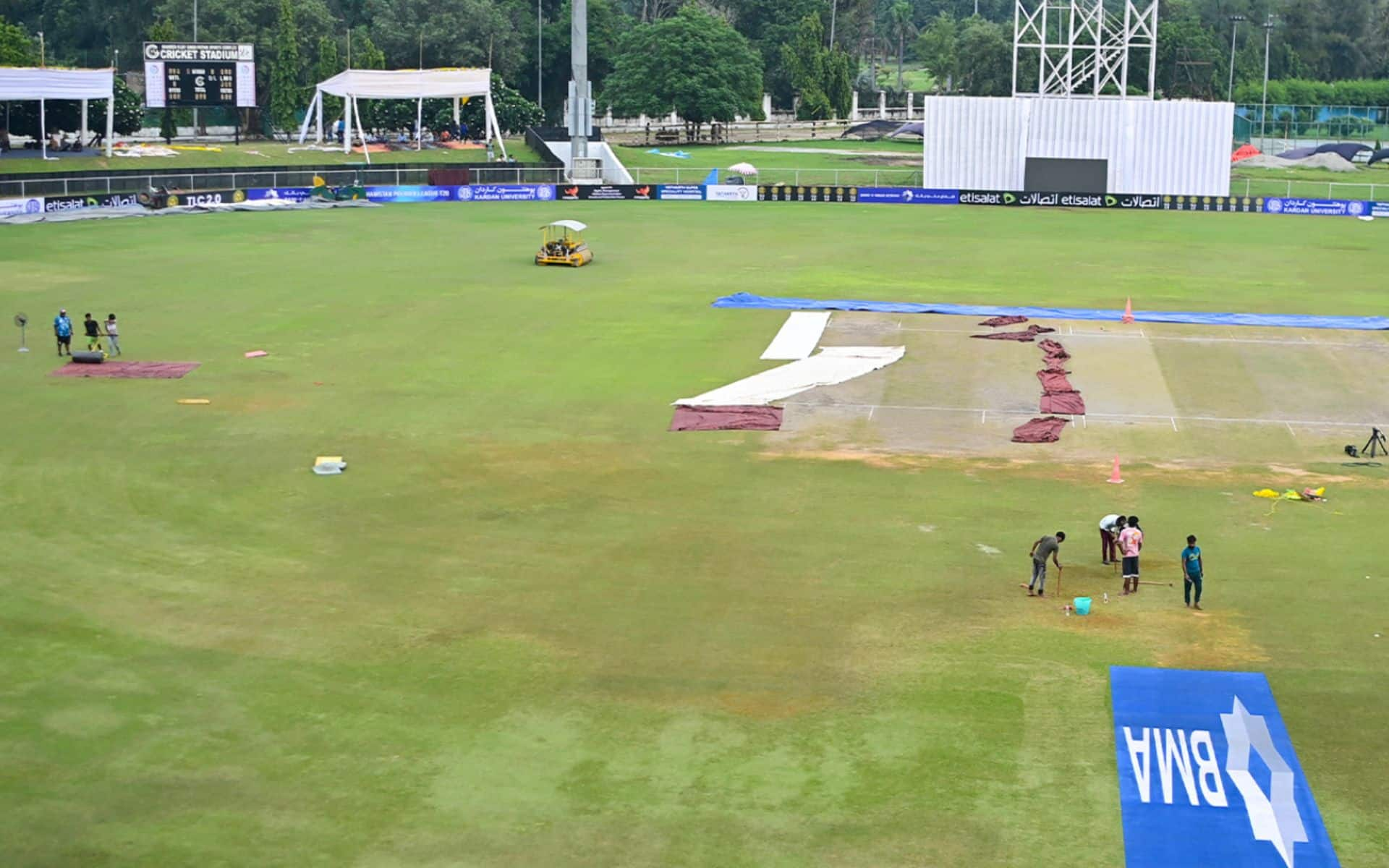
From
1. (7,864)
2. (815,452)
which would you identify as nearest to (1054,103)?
(815,452)

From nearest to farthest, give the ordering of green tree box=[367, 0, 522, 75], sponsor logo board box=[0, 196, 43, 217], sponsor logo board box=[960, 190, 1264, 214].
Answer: sponsor logo board box=[0, 196, 43, 217]
sponsor logo board box=[960, 190, 1264, 214]
green tree box=[367, 0, 522, 75]

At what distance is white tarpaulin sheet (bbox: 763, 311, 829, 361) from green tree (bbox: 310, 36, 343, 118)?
70711mm

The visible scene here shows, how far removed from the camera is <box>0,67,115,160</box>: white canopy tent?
83188 millimetres

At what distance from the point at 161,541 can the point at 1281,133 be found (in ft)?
419

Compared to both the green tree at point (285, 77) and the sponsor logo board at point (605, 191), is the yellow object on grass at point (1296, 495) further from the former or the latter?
the green tree at point (285, 77)

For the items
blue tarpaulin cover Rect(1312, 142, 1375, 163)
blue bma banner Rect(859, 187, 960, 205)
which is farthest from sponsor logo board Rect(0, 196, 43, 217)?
blue tarpaulin cover Rect(1312, 142, 1375, 163)

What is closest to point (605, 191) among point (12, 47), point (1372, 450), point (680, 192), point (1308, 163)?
point (680, 192)

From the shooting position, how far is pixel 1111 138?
301 feet

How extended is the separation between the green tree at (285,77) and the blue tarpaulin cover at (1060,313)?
65589 mm

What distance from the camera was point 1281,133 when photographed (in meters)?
136

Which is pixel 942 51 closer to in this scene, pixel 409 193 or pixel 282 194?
pixel 409 193

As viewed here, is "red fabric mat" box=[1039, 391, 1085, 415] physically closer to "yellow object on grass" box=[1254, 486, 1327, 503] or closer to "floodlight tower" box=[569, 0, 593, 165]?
"yellow object on grass" box=[1254, 486, 1327, 503]

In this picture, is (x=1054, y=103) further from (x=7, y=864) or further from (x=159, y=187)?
(x=7, y=864)

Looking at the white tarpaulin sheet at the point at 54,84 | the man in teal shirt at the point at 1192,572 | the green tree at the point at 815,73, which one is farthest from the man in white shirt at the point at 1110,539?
the green tree at the point at 815,73
